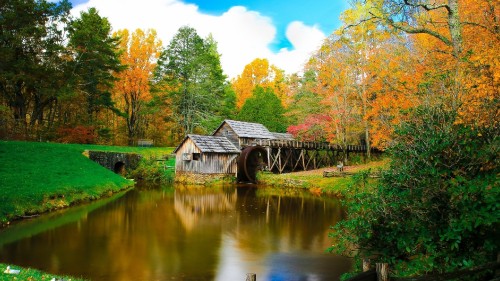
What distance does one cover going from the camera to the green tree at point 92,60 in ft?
106

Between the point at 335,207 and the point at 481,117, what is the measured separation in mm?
12120

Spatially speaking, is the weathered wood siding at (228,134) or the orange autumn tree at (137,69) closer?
the weathered wood siding at (228,134)

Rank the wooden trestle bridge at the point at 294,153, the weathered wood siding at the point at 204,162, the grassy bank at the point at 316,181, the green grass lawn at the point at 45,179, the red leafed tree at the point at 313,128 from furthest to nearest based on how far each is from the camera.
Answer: the red leafed tree at the point at 313,128 → the wooden trestle bridge at the point at 294,153 → the weathered wood siding at the point at 204,162 → the grassy bank at the point at 316,181 → the green grass lawn at the point at 45,179

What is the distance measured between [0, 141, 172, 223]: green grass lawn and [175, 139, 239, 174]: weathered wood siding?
546 centimetres

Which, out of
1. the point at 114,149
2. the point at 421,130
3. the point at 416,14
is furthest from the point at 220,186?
the point at 421,130

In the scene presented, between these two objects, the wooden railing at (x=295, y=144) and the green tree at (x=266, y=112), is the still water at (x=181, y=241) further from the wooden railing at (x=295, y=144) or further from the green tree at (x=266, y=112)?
the green tree at (x=266, y=112)

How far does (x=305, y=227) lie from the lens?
46.1 ft

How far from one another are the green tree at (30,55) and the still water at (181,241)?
49.3 ft

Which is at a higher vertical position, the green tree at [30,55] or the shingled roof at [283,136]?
the green tree at [30,55]

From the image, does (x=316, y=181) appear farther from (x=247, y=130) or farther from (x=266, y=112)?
(x=266, y=112)

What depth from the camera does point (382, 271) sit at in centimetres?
412

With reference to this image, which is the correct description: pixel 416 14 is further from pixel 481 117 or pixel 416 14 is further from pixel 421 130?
pixel 421 130

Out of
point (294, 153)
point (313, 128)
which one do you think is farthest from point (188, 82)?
point (313, 128)

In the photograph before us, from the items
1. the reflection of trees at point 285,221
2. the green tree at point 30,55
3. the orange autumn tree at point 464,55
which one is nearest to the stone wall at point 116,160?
the green tree at point 30,55
